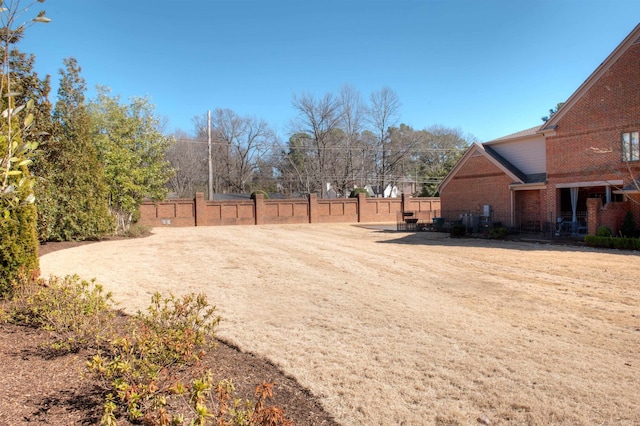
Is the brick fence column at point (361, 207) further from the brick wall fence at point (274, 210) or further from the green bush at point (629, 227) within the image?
the green bush at point (629, 227)

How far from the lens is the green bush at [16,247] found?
21.4ft

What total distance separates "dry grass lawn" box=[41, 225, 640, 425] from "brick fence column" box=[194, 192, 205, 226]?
2253 centimetres

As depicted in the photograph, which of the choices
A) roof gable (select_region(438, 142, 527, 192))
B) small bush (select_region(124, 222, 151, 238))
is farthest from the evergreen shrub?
small bush (select_region(124, 222, 151, 238))

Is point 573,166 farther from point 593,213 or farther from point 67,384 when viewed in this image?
point 67,384

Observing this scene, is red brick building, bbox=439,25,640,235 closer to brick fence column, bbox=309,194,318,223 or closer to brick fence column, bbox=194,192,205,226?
brick fence column, bbox=309,194,318,223

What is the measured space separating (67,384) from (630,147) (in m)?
20.9

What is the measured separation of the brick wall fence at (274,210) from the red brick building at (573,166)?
934 cm

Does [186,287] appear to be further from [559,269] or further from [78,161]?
[78,161]

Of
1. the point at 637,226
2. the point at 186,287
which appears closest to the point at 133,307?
the point at 186,287

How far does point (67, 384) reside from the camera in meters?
3.52

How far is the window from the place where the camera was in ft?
55.2

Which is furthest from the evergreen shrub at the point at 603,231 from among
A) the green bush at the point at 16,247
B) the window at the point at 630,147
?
the green bush at the point at 16,247

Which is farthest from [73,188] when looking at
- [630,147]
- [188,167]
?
[188,167]

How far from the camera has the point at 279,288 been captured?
841 centimetres
